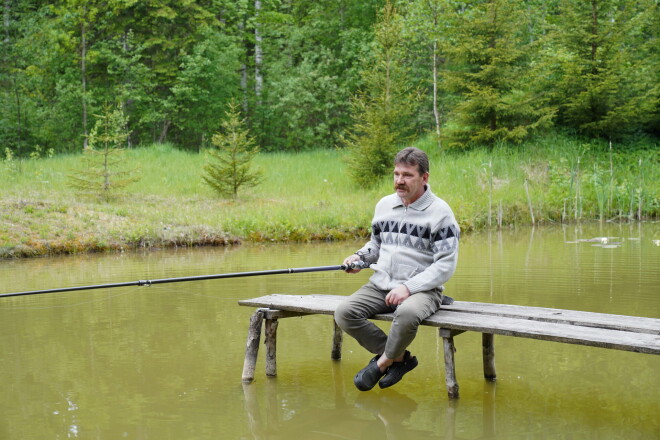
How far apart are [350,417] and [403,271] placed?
95 cm

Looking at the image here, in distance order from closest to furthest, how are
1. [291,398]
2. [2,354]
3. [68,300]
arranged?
[291,398]
[2,354]
[68,300]

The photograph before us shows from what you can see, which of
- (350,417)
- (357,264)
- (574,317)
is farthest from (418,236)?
(350,417)

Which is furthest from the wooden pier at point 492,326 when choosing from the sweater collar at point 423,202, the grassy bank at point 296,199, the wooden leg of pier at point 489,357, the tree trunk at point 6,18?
the tree trunk at point 6,18

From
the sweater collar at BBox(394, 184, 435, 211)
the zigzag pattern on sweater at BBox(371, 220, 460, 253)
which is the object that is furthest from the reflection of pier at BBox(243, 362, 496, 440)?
the sweater collar at BBox(394, 184, 435, 211)

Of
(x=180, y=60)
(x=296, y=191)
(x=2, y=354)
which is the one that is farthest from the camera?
(x=180, y=60)

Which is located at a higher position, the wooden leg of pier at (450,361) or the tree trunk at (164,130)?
the tree trunk at (164,130)

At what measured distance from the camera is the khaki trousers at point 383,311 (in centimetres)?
441

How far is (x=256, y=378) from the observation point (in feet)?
17.0

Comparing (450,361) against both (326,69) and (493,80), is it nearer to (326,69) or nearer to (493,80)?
(493,80)

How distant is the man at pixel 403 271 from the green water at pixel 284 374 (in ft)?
0.98

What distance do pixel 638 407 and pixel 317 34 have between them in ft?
97.2

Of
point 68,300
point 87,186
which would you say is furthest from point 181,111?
point 68,300

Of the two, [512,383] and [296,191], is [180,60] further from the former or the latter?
[512,383]

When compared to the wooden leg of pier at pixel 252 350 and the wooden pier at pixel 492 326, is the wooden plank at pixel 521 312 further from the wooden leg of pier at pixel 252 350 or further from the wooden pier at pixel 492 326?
the wooden leg of pier at pixel 252 350
